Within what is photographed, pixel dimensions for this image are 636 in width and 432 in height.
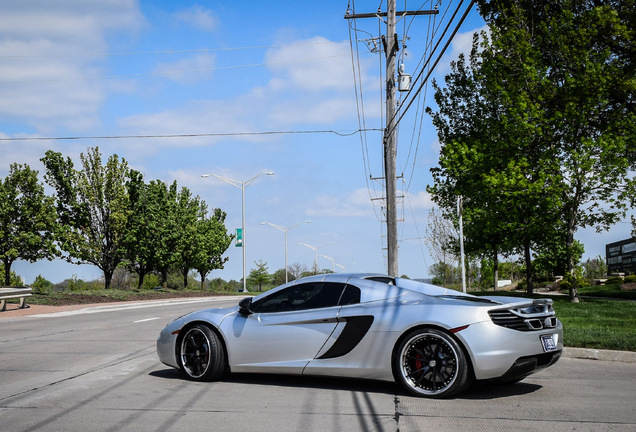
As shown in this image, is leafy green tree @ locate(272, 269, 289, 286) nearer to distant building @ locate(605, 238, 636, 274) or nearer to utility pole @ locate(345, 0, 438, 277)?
distant building @ locate(605, 238, 636, 274)

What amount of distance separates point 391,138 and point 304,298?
13.6m

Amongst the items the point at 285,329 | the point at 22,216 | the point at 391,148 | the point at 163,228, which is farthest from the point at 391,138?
the point at 163,228

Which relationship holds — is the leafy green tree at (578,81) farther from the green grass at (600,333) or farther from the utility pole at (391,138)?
the green grass at (600,333)

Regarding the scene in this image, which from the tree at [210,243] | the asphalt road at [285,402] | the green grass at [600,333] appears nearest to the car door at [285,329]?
the asphalt road at [285,402]

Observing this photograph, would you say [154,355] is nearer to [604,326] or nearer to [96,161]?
[604,326]

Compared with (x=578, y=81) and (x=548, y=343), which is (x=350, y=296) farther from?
(x=578, y=81)

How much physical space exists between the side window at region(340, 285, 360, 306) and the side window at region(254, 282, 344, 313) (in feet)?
0.21

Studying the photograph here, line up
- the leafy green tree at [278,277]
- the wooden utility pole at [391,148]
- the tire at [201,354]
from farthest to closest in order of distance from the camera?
the leafy green tree at [278,277] < the wooden utility pole at [391,148] < the tire at [201,354]

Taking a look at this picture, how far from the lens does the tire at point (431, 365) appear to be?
252 inches

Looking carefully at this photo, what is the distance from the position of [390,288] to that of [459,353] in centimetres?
115

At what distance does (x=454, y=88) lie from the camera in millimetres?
34031

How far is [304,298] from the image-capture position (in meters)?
7.48

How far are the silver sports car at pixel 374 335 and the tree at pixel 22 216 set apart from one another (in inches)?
1111

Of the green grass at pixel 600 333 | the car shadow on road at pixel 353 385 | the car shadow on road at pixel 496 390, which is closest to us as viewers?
the car shadow on road at pixel 496 390
